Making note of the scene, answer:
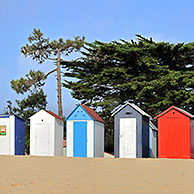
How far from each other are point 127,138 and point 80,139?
2.43 m

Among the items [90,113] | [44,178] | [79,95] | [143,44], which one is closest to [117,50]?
[143,44]

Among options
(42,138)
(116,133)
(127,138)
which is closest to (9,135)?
(42,138)

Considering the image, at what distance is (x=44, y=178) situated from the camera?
1061 cm

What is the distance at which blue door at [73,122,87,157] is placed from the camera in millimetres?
19312

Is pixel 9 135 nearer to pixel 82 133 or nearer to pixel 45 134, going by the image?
pixel 45 134

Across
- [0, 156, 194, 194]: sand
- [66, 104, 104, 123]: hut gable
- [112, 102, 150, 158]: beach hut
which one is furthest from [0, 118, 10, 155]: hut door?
[0, 156, 194, 194]: sand

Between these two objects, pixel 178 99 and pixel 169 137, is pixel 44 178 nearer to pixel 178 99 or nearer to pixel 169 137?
pixel 169 137

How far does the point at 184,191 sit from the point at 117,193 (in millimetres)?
1660

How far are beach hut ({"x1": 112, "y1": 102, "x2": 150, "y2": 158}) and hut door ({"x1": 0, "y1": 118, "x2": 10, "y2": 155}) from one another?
19.4ft

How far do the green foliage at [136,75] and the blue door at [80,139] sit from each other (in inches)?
459

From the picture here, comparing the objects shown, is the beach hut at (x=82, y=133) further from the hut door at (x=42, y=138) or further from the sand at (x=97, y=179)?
the sand at (x=97, y=179)

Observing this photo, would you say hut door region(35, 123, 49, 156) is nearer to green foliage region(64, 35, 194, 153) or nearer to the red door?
the red door

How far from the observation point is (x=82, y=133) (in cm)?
1933

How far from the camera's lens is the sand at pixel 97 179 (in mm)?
8953
